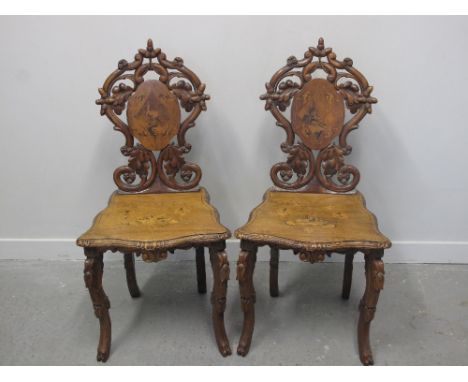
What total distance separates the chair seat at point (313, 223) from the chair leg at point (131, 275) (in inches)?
30.1

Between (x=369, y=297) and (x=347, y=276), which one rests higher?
(x=369, y=297)

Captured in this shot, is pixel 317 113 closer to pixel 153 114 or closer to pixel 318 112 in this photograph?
pixel 318 112

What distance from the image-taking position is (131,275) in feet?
7.79

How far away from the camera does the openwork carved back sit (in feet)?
6.98

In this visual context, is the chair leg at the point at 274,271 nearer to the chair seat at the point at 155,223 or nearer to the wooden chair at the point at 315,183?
the wooden chair at the point at 315,183

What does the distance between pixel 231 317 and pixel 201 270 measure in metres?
0.30

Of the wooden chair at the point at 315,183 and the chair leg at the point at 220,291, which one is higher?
the wooden chair at the point at 315,183

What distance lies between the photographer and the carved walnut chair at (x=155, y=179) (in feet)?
6.08

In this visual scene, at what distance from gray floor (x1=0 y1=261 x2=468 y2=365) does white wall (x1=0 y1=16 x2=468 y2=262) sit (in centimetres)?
27

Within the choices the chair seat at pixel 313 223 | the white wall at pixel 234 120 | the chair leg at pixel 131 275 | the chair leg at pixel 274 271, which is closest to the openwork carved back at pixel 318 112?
the chair seat at pixel 313 223

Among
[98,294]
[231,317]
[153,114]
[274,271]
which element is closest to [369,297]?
[274,271]

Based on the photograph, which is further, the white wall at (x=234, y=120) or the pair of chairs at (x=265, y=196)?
the white wall at (x=234, y=120)

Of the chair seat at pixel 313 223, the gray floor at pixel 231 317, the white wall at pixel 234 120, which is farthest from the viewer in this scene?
the white wall at pixel 234 120
